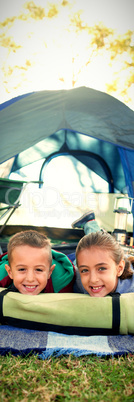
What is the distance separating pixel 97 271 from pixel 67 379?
449mm

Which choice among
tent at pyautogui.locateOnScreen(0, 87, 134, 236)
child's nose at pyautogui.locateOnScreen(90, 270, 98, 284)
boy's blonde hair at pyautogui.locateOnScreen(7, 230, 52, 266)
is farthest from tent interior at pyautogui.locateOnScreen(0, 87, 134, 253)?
child's nose at pyautogui.locateOnScreen(90, 270, 98, 284)

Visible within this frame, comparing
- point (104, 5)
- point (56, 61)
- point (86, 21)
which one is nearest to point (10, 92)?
point (56, 61)

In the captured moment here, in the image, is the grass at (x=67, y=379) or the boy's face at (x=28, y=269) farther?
the boy's face at (x=28, y=269)

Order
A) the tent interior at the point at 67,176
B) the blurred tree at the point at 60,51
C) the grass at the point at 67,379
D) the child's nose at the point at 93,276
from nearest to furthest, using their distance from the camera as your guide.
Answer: the grass at the point at 67,379
the child's nose at the point at 93,276
the tent interior at the point at 67,176
the blurred tree at the point at 60,51

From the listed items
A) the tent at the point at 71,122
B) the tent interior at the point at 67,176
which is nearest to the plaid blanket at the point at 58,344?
the tent at the point at 71,122

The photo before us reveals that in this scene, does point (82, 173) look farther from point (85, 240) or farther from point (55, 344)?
point (55, 344)

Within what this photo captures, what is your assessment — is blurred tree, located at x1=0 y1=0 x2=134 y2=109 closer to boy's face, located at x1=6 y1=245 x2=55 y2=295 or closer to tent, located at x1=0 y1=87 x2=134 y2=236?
tent, located at x1=0 y1=87 x2=134 y2=236

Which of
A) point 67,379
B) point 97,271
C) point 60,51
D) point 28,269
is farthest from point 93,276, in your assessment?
point 60,51

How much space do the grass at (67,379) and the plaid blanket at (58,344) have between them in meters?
0.02

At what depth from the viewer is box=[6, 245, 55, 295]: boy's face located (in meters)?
1.22

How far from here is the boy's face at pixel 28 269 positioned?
1217 millimetres

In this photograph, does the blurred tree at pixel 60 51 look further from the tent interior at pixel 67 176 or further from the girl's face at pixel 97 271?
the girl's face at pixel 97 271

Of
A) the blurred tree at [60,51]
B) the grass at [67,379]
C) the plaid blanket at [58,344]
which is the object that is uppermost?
the blurred tree at [60,51]

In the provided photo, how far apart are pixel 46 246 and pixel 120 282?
0.35 metres
